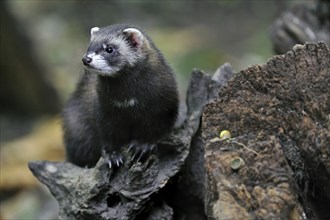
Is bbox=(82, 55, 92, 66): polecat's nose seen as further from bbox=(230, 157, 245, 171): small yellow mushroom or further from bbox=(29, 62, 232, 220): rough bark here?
bbox=(230, 157, 245, 171): small yellow mushroom

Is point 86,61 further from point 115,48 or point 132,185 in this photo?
point 132,185

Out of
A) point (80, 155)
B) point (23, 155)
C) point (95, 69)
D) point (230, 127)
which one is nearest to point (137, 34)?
point (95, 69)

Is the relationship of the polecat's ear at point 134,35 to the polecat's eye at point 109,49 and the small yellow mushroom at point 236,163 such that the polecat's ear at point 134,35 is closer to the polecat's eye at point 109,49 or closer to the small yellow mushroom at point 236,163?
the polecat's eye at point 109,49

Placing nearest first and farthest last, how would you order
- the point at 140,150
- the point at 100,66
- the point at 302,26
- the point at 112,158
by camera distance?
the point at 112,158 < the point at 100,66 < the point at 140,150 < the point at 302,26

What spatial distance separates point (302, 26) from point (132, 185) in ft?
8.54

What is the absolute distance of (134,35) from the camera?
5004mm

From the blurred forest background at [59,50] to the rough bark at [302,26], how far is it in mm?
2637

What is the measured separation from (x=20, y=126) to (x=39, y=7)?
170 inches

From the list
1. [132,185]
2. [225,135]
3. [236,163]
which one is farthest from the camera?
[132,185]

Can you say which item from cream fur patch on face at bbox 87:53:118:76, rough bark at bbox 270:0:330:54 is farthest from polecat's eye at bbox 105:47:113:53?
rough bark at bbox 270:0:330:54

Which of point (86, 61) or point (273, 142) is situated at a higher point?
point (86, 61)

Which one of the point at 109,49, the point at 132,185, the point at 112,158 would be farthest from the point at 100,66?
the point at 132,185

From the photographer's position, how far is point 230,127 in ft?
11.7

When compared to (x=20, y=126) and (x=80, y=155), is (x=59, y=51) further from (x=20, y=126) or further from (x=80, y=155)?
(x=80, y=155)
